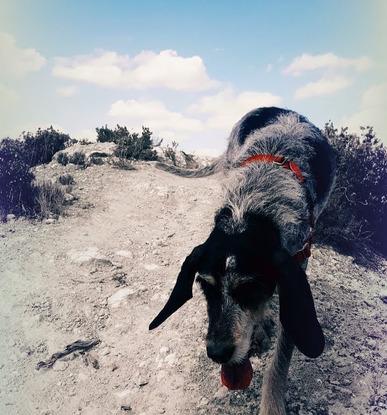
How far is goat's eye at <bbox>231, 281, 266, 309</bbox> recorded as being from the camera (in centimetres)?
265

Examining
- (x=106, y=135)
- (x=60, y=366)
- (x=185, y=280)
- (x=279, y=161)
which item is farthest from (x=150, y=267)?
(x=106, y=135)

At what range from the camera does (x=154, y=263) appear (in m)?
5.86

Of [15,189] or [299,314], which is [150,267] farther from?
[299,314]

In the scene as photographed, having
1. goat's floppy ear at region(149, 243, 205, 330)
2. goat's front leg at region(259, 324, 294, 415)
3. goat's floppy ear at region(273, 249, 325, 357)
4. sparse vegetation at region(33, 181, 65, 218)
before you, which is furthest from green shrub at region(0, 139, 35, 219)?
goat's floppy ear at region(273, 249, 325, 357)

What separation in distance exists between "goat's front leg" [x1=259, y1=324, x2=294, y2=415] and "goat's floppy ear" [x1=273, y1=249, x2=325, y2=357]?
40.4 inches

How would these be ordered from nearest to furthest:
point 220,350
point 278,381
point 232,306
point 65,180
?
1. point 220,350
2. point 232,306
3. point 278,381
4. point 65,180

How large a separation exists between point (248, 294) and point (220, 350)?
402 mm

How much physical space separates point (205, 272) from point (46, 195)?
5.21 metres

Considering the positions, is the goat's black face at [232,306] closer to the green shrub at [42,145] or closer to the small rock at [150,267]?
the small rock at [150,267]

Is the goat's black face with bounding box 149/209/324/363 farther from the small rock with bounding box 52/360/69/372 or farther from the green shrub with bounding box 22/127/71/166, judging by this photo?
the green shrub with bounding box 22/127/71/166

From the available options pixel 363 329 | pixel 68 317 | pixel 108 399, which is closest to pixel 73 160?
pixel 68 317

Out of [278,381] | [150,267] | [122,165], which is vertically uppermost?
[122,165]

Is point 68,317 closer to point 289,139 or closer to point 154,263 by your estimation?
point 154,263

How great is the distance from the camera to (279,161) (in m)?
3.69
